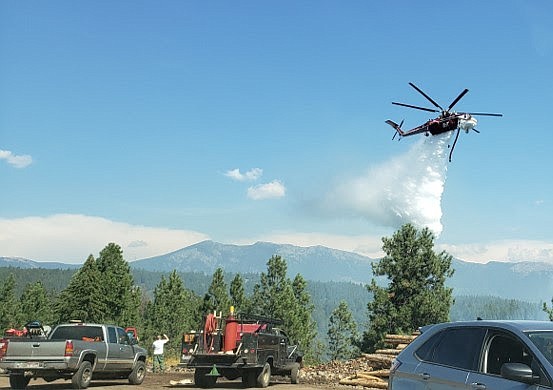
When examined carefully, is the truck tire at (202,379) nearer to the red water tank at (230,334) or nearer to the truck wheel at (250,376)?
the red water tank at (230,334)

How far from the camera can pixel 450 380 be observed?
7273mm

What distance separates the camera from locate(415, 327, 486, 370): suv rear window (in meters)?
7.20

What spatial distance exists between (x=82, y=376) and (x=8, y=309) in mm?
62217

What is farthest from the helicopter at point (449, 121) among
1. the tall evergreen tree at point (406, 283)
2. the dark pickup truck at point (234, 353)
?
the dark pickup truck at point (234, 353)

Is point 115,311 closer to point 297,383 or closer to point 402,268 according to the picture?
point 402,268

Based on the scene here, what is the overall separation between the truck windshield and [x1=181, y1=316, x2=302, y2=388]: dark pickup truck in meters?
2.72

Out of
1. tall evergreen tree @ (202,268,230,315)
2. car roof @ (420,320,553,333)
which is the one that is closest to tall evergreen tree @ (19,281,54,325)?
tall evergreen tree @ (202,268,230,315)

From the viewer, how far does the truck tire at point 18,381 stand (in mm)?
17938

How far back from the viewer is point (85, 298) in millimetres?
Result: 53438

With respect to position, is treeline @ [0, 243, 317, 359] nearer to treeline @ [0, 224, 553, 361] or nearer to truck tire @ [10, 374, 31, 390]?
treeline @ [0, 224, 553, 361]

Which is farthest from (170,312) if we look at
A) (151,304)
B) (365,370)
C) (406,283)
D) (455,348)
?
(455,348)

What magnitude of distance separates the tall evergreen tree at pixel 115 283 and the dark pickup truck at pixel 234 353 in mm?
36642

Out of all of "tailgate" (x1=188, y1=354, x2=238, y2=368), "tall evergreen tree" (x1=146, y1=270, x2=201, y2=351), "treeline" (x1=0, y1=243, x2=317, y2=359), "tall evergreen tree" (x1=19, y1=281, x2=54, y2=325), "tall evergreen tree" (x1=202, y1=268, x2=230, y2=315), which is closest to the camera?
"tailgate" (x1=188, y1=354, x2=238, y2=368)

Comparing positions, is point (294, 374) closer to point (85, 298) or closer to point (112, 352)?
point (112, 352)
